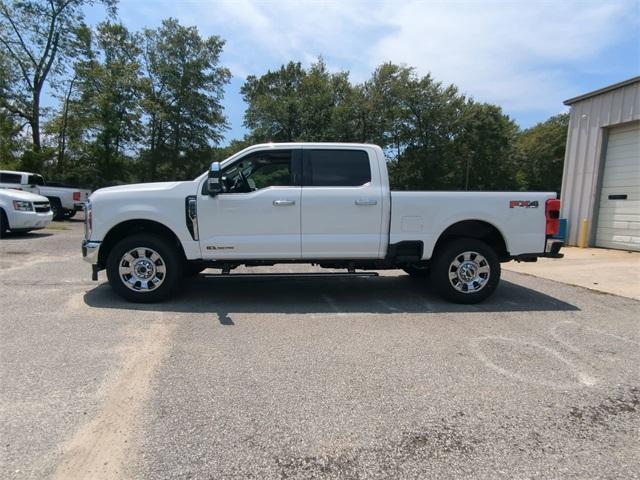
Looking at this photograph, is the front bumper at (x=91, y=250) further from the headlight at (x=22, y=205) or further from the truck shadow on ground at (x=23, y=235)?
the truck shadow on ground at (x=23, y=235)

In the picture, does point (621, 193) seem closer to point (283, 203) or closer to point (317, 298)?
point (317, 298)

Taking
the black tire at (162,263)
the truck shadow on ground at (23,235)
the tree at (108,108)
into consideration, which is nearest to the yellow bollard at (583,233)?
the black tire at (162,263)

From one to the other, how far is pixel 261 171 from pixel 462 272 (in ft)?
10.1

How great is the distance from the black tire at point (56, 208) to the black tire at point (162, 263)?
16.7 meters

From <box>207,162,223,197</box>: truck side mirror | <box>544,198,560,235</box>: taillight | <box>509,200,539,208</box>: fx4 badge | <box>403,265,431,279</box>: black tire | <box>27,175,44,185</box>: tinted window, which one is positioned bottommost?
<box>403,265,431,279</box>: black tire

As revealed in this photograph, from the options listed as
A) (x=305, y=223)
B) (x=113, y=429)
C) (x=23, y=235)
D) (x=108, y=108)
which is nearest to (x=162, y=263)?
(x=305, y=223)

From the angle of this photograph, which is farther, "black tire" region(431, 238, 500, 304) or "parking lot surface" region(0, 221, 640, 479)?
"black tire" region(431, 238, 500, 304)

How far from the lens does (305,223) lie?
19.5ft

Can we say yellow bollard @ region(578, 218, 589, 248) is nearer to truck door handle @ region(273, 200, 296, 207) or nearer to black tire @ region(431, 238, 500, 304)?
black tire @ region(431, 238, 500, 304)

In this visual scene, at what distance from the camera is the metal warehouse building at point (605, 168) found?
1184cm

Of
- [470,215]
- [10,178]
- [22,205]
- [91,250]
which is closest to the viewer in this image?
[91,250]

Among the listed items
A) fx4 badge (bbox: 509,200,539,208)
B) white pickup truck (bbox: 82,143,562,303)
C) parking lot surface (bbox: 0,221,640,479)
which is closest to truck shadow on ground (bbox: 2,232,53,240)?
parking lot surface (bbox: 0,221,640,479)

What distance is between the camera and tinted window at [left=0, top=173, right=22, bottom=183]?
58.9 feet

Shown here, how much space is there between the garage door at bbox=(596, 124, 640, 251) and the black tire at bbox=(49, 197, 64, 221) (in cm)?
2084
